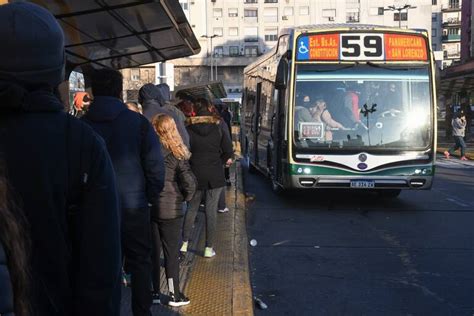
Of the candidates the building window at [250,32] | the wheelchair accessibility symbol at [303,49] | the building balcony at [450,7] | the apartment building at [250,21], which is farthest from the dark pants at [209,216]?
the building balcony at [450,7]

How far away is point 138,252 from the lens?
3.80 meters

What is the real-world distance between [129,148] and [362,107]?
665 cm

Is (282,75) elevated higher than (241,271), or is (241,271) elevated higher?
(282,75)

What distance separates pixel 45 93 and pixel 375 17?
279 feet

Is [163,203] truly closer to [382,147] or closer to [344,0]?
[382,147]

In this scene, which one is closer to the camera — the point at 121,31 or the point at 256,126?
the point at 121,31

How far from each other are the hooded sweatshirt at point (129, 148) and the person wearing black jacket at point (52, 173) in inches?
73.7

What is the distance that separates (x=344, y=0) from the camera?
266 ft

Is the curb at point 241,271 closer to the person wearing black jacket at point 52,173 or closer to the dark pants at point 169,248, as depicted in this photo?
the dark pants at point 169,248

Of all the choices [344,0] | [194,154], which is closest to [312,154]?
[194,154]

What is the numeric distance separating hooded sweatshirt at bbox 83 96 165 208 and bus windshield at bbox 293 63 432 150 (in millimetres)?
5937

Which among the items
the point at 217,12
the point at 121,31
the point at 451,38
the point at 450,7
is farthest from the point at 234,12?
the point at 121,31

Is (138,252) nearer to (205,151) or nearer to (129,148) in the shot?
(129,148)

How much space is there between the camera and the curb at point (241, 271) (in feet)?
15.0
